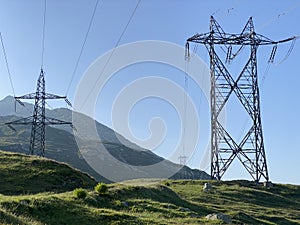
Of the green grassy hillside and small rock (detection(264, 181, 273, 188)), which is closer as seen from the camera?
the green grassy hillside

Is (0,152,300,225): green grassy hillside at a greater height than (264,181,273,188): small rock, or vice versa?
(264,181,273,188): small rock

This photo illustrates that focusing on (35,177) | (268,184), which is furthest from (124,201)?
(268,184)

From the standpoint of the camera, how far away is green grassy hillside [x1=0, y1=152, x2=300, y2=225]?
20922mm

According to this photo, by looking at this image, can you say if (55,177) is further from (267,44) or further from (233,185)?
(267,44)

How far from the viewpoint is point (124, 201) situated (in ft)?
91.8

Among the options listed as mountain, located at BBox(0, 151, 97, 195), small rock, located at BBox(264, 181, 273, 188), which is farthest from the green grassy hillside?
small rock, located at BBox(264, 181, 273, 188)

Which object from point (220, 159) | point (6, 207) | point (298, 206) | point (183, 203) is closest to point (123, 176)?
point (220, 159)

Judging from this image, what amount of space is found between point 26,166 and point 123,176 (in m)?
142

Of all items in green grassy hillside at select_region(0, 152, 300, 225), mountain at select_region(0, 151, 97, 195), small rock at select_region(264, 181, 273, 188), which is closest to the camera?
green grassy hillside at select_region(0, 152, 300, 225)

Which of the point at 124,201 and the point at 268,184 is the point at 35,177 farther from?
the point at 268,184

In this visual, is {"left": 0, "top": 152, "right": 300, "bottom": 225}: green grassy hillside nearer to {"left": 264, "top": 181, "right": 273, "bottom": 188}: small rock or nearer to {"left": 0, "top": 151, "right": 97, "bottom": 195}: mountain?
{"left": 0, "top": 151, "right": 97, "bottom": 195}: mountain

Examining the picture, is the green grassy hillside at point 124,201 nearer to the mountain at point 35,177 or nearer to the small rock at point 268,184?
the mountain at point 35,177

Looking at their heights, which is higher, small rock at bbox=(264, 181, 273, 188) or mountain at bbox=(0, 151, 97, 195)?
small rock at bbox=(264, 181, 273, 188)

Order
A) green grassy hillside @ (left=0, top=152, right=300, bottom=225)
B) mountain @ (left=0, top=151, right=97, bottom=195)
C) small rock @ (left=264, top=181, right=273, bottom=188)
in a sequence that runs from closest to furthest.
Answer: green grassy hillside @ (left=0, top=152, right=300, bottom=225) → mountain @ (left=0, top=151, right=97, bottom=195) → small rock @ (left=264, top=181, right=273, bottom=188)
